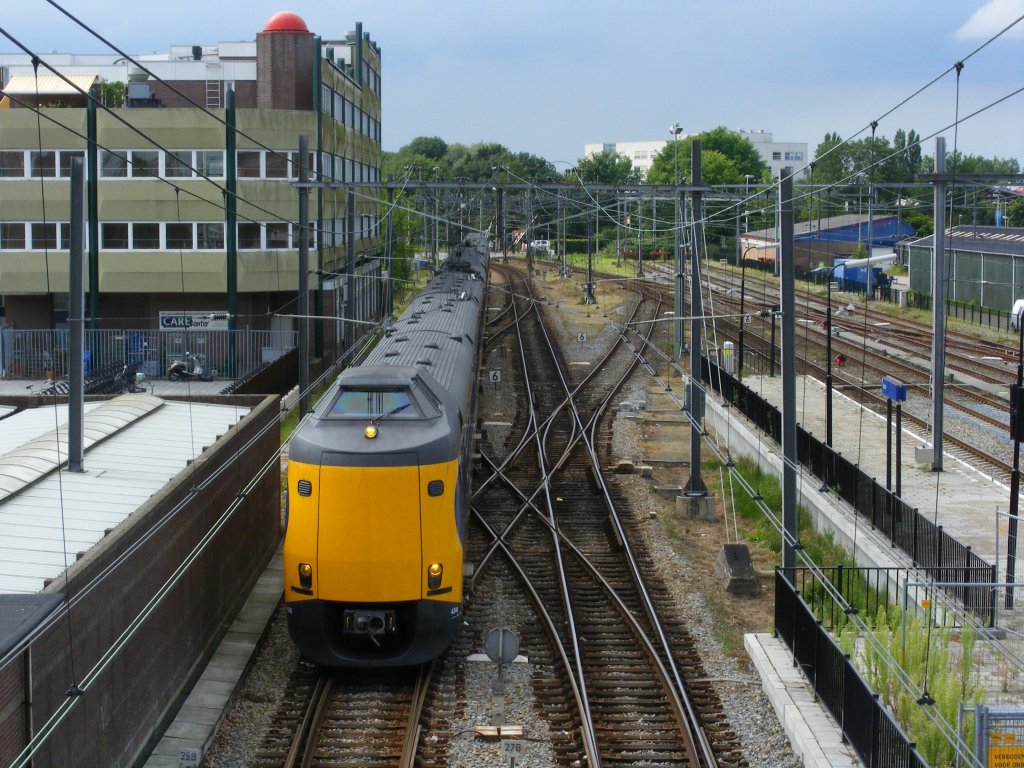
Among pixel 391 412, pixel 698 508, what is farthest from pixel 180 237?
pixel 391 412

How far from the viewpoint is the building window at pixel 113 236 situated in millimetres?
34406

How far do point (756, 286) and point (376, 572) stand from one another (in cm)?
4771

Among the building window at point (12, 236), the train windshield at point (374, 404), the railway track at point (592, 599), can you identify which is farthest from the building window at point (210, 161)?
the train windshield at point (374, 404)

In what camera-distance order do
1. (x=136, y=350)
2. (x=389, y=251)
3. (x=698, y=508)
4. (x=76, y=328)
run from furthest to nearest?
(x=389, y=251), (x=136, y=350), (x=698, y=508), (x=76, y=328)

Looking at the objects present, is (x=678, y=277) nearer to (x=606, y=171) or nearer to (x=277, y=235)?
(x=277, y=235)

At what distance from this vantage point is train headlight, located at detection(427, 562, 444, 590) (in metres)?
11.8

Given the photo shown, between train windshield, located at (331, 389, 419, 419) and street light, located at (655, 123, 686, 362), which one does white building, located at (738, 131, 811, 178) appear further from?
train windshield, located at (331, 389, 419, 419)

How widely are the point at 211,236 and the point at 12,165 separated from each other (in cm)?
605

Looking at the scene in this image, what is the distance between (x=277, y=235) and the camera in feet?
116

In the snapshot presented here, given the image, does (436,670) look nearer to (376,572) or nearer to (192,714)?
(376,572)

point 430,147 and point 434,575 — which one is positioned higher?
point 430,147

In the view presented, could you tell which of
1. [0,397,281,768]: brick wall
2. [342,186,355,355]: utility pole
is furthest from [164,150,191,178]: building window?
[0,397,281,768]: brick wall

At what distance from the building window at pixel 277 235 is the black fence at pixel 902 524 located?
58.2ft

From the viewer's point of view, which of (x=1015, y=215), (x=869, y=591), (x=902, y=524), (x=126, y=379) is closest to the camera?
(x=869, y=591)
